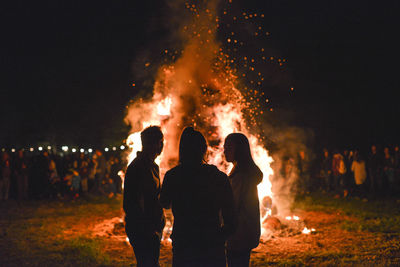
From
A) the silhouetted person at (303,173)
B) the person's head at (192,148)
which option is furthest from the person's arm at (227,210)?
the silhouetted person at (303,173)

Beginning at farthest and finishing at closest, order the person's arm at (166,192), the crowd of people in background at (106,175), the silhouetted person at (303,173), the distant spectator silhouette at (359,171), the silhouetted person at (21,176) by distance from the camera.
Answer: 1. the silhouetted person at (303,173)
2. the distant spectator silhouette at (359,171)
3. the crowd of people in background at (106,175)
4. the silhouetted person at (21,176)
5. the person's arm at (166,192)

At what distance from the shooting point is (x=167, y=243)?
7.99m

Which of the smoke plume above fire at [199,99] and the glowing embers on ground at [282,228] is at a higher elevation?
the smoke plume above fire at [199,99]

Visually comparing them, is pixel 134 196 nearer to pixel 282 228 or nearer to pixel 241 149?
pixel 241 149

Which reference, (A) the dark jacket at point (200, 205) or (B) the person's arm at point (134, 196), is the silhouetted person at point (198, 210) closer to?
(A) the dark jacket at point (200, 205)

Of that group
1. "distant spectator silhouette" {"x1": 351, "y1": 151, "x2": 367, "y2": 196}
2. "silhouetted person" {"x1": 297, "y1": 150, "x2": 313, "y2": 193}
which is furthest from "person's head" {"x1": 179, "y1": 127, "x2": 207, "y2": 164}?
"silhouetted person" {"x1": 297, "y1": 150, "x2": 313, "y2": 193}

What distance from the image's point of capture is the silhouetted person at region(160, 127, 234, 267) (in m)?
2.95

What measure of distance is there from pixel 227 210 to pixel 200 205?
0.83 ft

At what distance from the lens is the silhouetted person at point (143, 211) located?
351 cm

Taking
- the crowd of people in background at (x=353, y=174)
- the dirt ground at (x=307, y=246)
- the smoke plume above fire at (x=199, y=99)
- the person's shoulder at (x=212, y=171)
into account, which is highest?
the smoke plume above fire at (x=199, y=99)

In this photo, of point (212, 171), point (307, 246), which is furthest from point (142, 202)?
point (307, 246)

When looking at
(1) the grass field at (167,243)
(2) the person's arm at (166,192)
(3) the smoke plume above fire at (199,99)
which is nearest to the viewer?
(2) the person's arm at (166,192)

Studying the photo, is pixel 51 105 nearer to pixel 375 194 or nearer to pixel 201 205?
pixel 375 194

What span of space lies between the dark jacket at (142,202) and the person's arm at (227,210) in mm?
811
